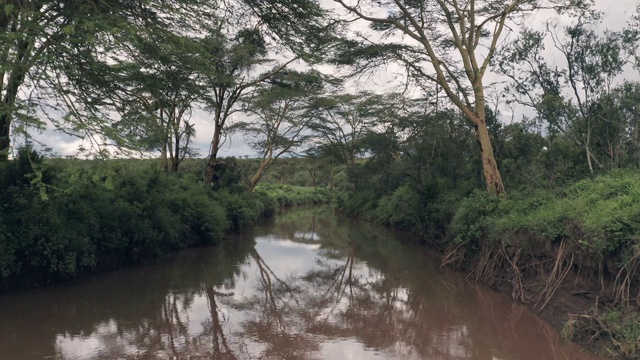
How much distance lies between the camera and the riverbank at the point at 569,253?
237 inches

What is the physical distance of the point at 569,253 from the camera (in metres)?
7.54

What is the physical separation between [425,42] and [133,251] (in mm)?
8630

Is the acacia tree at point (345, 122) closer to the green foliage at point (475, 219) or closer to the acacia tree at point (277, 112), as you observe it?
the acacia tree at point (277, 112)

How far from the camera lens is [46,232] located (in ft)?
29.1

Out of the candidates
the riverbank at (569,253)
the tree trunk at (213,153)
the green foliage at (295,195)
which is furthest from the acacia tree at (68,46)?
the green foliage at (295,195)

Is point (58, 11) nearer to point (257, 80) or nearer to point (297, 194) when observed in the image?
point (257, 80)

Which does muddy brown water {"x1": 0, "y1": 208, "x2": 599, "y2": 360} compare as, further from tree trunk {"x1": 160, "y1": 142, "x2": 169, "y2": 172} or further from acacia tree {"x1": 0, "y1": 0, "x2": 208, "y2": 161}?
tree trunk {"x1": 160, "y1": 142, "x2": 169, "y2": 172}

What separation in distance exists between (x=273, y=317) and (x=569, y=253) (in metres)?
4.53

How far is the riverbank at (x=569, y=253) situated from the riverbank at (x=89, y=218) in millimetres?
6744

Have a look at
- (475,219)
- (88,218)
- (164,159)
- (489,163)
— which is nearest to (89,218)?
(88,218)

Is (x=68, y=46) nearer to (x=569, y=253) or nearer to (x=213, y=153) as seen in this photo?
(x=569, y=253)

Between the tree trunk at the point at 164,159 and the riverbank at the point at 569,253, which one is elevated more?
the tree trunk at the point at 164,159

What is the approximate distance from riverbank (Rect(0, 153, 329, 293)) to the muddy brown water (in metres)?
0.46

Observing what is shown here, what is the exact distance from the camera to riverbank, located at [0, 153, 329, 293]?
852 cm
